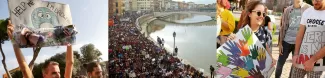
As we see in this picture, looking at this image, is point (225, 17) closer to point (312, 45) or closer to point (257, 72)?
point (257, 72)

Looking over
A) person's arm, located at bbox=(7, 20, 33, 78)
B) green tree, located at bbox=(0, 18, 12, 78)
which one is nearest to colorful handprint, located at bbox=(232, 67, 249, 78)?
person's arm, located at bbox=(7, 20, 33, 78)

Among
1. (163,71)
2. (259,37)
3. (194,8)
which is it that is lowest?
(163,71)

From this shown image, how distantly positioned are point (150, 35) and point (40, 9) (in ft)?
4.14

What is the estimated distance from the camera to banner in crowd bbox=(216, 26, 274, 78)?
4207mm

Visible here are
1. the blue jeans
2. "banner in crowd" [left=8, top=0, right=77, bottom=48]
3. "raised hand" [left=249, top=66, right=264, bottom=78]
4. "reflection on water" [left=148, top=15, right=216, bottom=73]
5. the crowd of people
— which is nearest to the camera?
"banner in crowd" [left=8, top=0, right=77, bottom=48]

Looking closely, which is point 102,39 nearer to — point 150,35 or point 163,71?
point 150,35

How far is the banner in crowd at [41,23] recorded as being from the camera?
2.93 m

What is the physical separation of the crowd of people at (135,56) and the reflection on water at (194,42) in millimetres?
116

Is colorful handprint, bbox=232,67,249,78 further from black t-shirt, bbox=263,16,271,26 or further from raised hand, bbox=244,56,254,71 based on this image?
black t-shirt, bbox=263,16,271,26

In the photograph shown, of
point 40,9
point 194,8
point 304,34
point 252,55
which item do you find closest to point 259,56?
point 252,55

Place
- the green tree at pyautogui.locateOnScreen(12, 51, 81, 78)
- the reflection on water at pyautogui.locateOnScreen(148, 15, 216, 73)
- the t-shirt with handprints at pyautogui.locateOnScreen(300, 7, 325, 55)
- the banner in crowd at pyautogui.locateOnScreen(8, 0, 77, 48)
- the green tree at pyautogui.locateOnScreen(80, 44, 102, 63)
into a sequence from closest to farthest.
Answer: the banner in crowd at pyautogui.locateOnScreen(8, 0, 77, 48) < the green tree at pyautogui.locateOnScreen(12, 51, 81, 78) < the green tree at pyautogui.locateOnScreen(80, 44, 102, 63) < the t-shirt with handprints at pyautogui.locateOnScreen(300, 7, 325, 55) < the reflection on water at pyautogui.locateOnScreen(148, 15, 216, 73)

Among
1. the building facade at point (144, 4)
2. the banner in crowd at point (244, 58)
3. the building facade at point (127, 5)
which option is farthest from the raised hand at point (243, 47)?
the building facade at point (127, 5)

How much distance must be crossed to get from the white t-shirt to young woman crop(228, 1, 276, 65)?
462 millimetres

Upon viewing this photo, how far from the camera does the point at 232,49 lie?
13.8ft
